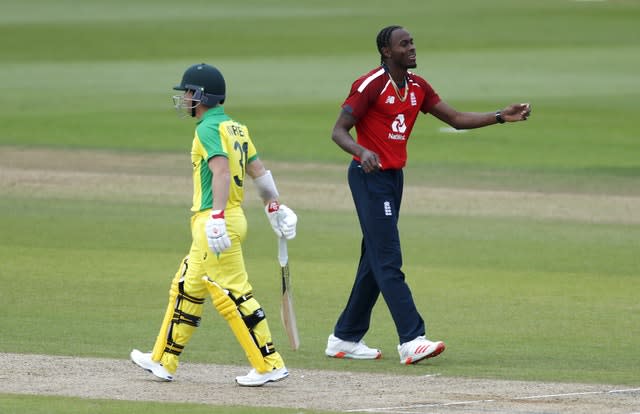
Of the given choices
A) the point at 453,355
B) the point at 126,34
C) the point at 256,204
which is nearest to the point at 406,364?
the point at 453,355

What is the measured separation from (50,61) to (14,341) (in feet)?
97.8

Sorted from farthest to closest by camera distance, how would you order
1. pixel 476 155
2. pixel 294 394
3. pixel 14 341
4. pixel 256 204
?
1. pixel 476 155
2. pixel 256 204
3. pixel 14 341
4. pixel 294 394

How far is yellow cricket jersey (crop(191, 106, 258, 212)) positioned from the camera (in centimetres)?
855

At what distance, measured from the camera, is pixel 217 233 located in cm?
827

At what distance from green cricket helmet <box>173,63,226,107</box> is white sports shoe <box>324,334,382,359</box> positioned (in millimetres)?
2016

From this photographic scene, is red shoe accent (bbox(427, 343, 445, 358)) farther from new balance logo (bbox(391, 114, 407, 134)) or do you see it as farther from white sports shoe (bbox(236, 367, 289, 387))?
new balance logo (bbox(391, 114, 407, 134))

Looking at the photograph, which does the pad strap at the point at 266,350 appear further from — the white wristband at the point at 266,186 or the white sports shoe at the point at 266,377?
the white wristband at the point at 266,186

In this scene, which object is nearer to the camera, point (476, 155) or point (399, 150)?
point (399, 150)

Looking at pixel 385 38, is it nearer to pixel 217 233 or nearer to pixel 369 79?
pixel 369 79

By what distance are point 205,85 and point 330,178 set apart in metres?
12.2

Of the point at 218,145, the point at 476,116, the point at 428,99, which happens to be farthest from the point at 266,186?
the point at 476,116

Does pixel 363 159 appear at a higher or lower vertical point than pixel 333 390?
higher

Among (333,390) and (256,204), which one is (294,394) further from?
(256,204)

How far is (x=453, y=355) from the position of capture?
9.78 metres
